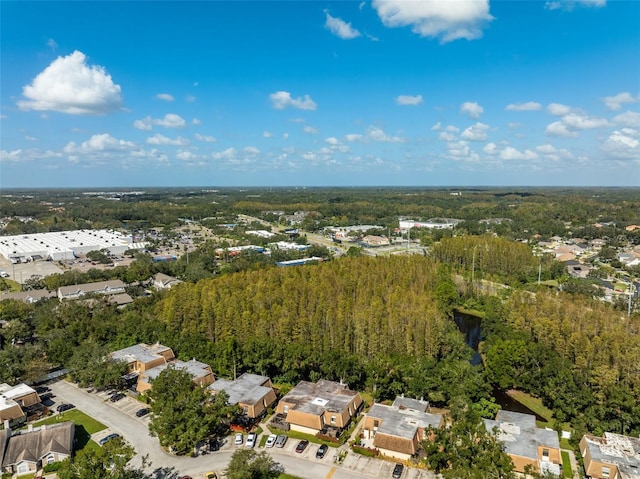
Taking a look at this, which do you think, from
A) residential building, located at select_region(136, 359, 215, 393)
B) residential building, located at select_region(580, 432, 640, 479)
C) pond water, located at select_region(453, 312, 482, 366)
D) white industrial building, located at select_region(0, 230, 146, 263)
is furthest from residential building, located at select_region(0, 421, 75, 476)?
white industrial building, located at select_region(0, 230, 146, 263)

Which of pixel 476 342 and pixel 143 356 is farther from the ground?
→ pixel 143 356

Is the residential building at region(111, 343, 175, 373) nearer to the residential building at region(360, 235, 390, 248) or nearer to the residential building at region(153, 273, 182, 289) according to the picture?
the residential building at region(153, 273, 182, 289)

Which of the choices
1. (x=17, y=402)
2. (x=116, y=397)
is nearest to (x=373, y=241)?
(x=116, y=397)

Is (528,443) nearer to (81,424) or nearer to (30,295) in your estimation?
(81,424)

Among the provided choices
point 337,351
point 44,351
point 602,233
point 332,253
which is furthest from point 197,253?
point 602,233

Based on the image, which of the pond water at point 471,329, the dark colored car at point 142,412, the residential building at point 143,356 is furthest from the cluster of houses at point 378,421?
the pond water at point 471,329

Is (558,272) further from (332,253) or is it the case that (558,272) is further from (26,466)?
(26,466)

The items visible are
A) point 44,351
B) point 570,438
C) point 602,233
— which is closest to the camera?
point 570,438
